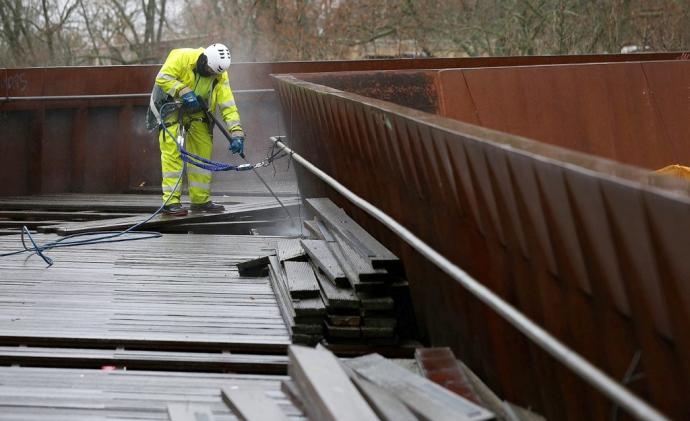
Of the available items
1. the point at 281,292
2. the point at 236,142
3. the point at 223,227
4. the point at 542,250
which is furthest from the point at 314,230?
the point at 542,250

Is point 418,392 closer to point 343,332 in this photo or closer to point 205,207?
point 343,332

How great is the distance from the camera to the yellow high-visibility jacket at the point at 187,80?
1092 cm

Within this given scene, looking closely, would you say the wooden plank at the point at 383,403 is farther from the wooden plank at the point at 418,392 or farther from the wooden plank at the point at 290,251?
the wooden plank at the point at 290,251

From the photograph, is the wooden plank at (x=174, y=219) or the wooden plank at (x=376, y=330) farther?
the wooden plank at (x=174, y=219)

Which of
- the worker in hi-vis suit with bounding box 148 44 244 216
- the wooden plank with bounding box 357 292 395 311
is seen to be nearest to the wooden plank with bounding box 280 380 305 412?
the wooden plank with bounding box 357 292 395 311

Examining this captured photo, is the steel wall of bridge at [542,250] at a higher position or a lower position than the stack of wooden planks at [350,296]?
higher

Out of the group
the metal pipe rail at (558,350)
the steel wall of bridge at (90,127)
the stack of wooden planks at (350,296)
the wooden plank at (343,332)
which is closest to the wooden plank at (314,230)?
the stack of wooden planks at (350,296)

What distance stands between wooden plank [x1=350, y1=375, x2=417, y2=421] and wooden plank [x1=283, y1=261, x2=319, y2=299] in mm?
1729

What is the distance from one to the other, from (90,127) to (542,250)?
38.1 feet

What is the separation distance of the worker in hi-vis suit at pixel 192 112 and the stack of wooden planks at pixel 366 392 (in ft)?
21.0

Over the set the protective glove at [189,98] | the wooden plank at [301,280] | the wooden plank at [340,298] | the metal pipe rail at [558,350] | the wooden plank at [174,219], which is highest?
the protective glove at [189,98]

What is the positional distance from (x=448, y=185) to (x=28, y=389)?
220cm

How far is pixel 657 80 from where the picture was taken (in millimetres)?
12711

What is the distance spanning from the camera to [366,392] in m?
4.25
